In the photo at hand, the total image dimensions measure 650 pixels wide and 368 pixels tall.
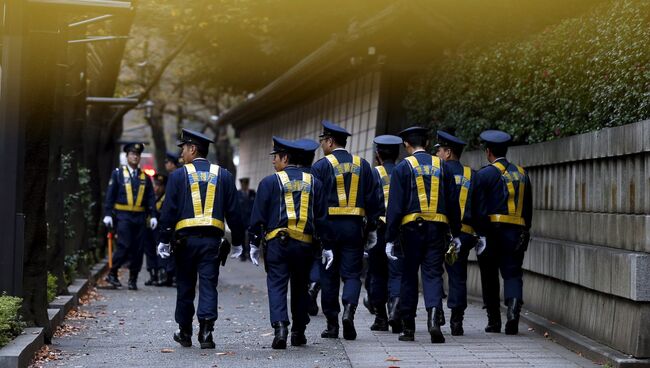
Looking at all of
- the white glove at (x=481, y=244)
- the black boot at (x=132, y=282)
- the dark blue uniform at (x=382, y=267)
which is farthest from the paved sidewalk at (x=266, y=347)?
the black boot at (x=132, y=282)

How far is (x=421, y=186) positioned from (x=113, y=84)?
13552mm

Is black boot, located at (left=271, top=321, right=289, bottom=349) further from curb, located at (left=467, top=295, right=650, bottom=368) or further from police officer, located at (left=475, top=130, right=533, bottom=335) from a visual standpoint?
curb, located at (left=467, top=295, right=650, bottom=368)

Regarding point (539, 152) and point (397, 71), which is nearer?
point (539, 152)

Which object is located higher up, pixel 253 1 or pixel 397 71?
pixel 253 1

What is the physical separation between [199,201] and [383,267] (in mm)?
2615

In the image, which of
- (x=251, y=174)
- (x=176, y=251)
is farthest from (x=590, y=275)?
(x=251, y=174)

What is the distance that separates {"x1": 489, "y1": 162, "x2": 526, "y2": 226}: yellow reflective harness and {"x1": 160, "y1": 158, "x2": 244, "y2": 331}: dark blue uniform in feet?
9.00

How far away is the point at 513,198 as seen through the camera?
11.6 meters

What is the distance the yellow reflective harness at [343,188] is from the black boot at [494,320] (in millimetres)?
1680

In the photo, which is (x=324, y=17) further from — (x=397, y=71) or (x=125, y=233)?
(x=125, y=233)

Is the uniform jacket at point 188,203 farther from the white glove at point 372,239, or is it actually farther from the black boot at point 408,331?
the black boot at point 408,331

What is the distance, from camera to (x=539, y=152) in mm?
12578

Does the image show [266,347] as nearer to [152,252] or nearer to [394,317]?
[394,317]

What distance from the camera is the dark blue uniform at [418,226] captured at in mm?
10867
